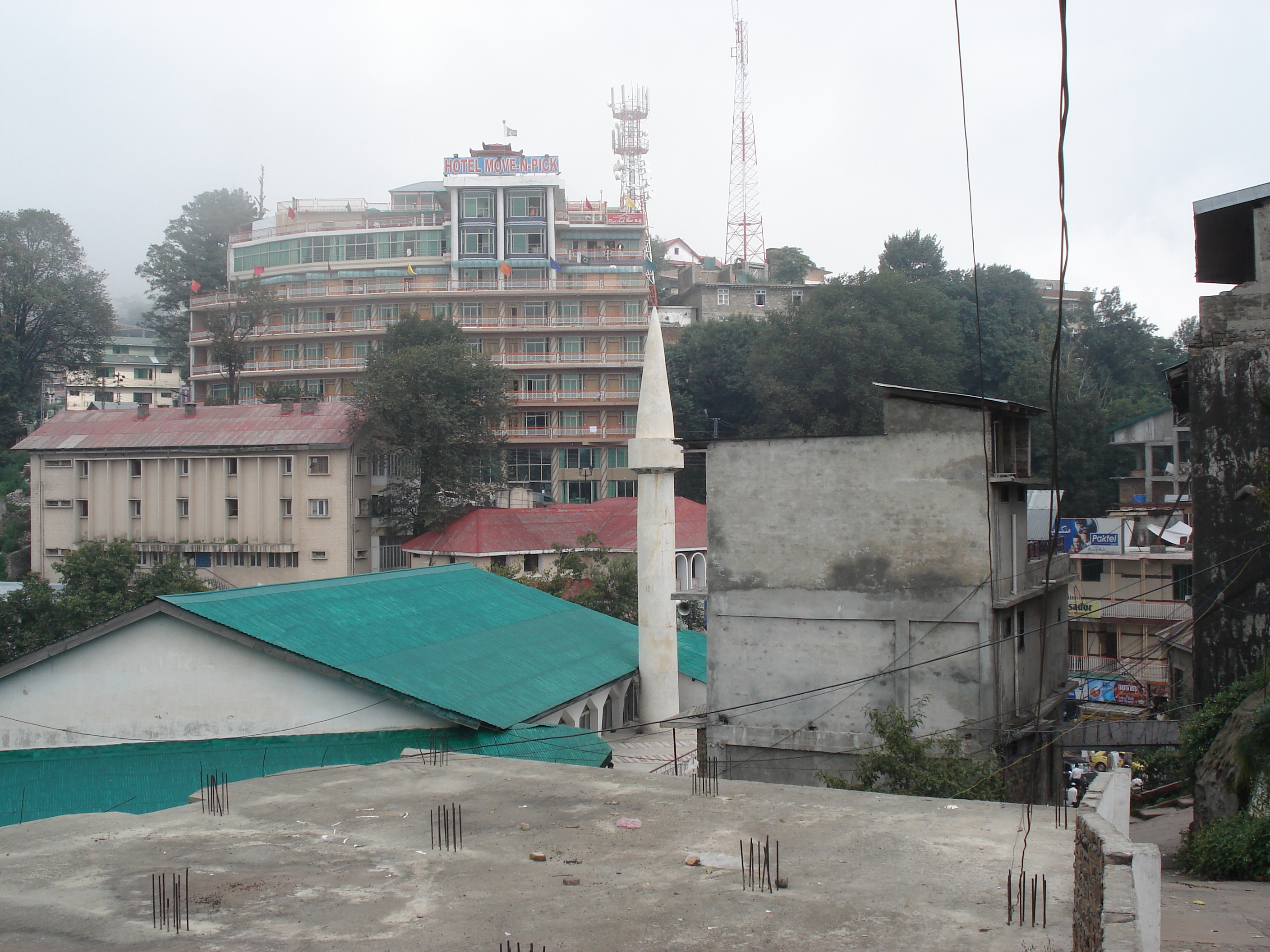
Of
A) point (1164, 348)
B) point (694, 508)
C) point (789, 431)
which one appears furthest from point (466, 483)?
point (1164, 348)

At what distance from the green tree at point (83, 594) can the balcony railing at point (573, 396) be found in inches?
969

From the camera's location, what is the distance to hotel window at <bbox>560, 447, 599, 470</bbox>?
215 ft

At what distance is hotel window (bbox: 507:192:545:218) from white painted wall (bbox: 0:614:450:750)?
4757cm

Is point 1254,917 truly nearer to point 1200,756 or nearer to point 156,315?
point 1200,756

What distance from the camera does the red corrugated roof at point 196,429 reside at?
5266 centimetres

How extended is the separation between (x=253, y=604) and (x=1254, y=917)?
1969 cm

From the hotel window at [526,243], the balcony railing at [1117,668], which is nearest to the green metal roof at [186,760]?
the balcony railing at [1117,668]

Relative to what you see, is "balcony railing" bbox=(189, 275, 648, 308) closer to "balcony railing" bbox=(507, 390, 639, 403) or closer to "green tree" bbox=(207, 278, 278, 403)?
"green tree" bbox=(207, 278, 278, 403)

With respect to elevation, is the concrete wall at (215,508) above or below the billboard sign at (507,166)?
below

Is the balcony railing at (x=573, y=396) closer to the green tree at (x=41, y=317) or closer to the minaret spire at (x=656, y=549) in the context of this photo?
the green tree at (x=41, y=317)

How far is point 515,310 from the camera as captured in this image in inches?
2603

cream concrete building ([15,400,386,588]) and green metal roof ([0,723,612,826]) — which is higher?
cream concrete building ([15,400,386,588])

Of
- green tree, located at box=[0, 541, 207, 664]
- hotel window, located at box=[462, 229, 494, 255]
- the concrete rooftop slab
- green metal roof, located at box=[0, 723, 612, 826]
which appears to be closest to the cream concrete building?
green tree, located at box=[0, 541, 207, 664]

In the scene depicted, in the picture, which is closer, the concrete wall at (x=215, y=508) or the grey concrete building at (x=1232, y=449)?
the grey concrete building at (x=1232, y=449)
